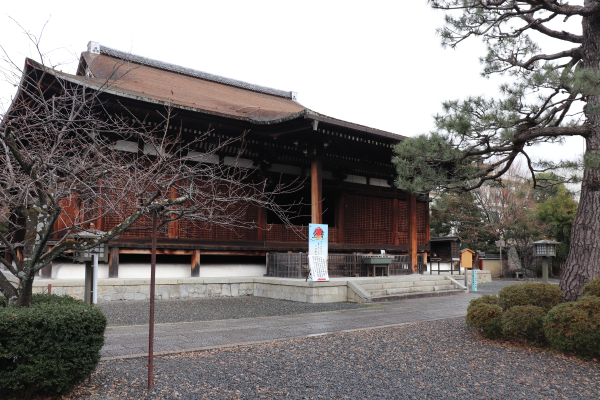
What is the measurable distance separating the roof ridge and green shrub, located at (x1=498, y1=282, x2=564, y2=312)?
1396 cm

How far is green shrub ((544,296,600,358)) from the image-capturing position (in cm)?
589

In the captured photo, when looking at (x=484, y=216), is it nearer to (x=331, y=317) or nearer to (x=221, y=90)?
(x=221, y=90)

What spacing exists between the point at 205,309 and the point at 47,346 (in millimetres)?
6491

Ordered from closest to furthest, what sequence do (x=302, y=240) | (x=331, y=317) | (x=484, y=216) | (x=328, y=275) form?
(x=331, y=317)
(x=328, y=275)
(x=302, y=240)
(x=484, y=216)

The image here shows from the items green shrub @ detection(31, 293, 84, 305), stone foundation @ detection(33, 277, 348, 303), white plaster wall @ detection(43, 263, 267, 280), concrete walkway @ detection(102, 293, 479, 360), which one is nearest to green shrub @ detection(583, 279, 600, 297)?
concrete walkway @ detection(102, 293, 479, 360)

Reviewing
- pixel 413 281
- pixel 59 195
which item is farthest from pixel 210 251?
pixel 59 195

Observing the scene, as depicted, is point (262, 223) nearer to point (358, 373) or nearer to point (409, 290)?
point (409, 290)

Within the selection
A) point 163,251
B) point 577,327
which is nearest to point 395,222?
point 163,251

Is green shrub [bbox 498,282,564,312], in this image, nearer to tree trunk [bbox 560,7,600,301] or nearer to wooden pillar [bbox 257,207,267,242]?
tree trunk [bbox 560,7,600,301]

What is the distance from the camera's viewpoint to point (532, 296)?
739cm

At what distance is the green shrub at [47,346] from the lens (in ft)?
12.2

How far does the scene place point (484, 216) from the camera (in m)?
27.6

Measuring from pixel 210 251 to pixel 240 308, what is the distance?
10.3ft

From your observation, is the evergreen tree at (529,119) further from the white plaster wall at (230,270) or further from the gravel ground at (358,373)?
the white plaster wall at (230,270)
